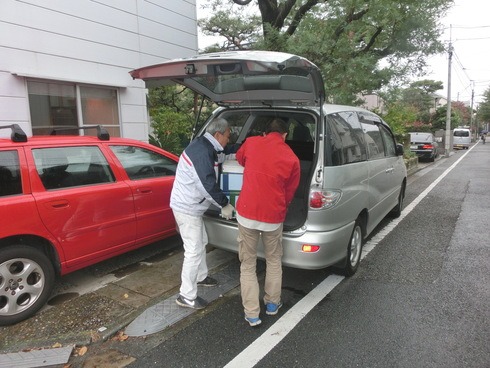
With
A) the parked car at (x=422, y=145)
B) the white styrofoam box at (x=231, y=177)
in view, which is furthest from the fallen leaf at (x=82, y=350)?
the parked car at (x=422, y=145)

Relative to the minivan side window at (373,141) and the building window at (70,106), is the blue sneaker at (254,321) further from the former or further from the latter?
the building window at (70,106)

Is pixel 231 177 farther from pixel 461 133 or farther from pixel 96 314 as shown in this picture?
pixel 461 133

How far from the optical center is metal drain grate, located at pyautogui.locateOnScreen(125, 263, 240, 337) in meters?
3.09

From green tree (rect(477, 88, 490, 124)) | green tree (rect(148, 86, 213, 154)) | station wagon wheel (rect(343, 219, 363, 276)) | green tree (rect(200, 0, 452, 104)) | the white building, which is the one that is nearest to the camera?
station wagon wheel (rect(343, 219, 363, 276))

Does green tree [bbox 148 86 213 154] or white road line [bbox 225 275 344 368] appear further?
green tree [bbox 148 86 213 154]

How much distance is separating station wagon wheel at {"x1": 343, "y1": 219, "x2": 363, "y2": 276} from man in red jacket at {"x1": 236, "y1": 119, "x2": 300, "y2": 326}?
107 centimetres

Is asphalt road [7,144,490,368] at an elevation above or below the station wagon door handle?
below

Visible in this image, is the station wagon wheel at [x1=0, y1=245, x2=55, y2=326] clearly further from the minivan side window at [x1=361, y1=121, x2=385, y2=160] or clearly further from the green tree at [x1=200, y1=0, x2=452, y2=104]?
the green tree at [x1=200, y1=0, x2=452, y2=104]

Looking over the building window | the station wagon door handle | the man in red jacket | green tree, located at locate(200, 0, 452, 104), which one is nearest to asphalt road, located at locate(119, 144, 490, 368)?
the man in red jacket

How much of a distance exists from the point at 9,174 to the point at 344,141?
3139mm

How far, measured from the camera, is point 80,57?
23.1 feet

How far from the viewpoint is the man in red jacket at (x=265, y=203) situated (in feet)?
9.76

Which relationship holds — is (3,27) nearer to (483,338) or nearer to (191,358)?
(191,358)

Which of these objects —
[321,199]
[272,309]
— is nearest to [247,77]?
[321,199]
